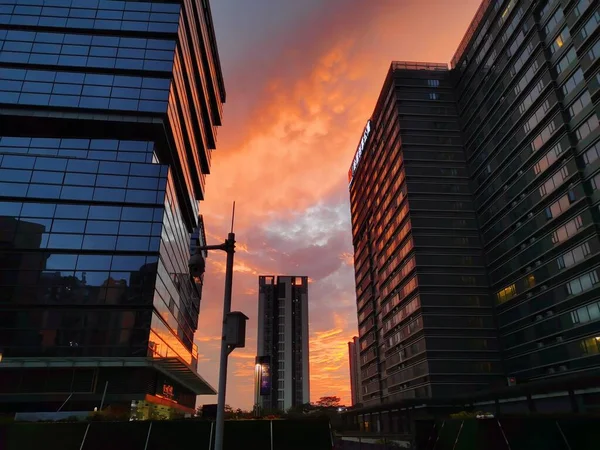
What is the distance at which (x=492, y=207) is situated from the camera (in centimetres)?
7662

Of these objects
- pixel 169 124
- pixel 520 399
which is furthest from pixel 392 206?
pixel 169 124

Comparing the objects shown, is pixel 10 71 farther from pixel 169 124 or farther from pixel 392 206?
pixel 392 206

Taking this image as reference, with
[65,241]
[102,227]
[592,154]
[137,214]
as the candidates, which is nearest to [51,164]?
[65,241]

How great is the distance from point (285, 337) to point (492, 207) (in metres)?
99.4

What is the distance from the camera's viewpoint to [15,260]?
5141cm

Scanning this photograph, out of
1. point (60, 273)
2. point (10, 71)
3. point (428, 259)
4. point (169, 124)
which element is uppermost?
point (10, 71)

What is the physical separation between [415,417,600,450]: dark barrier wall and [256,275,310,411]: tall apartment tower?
139m

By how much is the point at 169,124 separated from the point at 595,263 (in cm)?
5865

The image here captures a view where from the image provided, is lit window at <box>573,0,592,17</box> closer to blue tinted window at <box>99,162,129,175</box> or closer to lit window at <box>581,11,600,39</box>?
lit window at <box>581,11,600,39</box>

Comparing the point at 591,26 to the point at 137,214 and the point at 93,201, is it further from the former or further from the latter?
the point at 93,201

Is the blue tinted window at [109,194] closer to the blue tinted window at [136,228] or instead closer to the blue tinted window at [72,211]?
the blue tinted window at [72,211]

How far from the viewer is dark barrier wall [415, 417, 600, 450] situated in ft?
38.9

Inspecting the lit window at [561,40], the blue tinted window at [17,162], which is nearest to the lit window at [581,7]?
the lit window at [561,40]

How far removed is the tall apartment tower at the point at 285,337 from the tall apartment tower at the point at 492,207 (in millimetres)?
46920
